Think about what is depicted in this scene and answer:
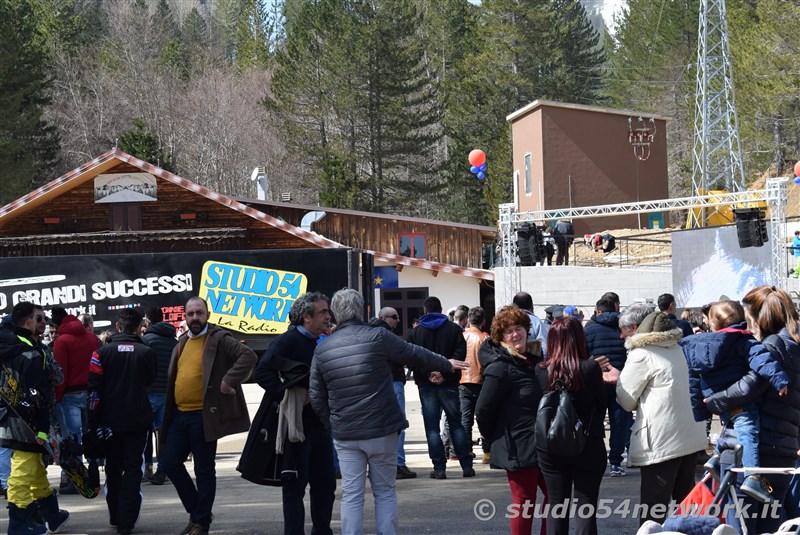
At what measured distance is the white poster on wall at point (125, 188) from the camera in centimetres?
3050

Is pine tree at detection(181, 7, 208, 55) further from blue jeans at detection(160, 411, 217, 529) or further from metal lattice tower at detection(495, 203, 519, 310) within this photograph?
blue jeans at detection(160, 411, 217, 529)

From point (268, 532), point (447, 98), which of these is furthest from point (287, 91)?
point (268, 532)

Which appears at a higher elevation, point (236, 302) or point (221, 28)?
point (221, 28)

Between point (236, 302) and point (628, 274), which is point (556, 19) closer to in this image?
point (628, 274)

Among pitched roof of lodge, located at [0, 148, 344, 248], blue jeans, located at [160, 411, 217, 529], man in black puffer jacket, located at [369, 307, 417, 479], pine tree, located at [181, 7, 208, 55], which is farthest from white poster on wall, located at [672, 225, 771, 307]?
pine tree, located at [181, 7, 208, 55]

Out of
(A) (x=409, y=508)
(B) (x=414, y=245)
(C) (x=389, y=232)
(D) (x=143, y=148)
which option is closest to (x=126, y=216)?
(C) (x=389, y=232)

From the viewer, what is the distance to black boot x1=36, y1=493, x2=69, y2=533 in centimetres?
799

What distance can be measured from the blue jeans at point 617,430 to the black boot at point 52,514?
5.03 meters

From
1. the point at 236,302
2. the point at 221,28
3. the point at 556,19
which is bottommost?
the point at 236,302

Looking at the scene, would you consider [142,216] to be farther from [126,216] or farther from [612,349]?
[612,349]

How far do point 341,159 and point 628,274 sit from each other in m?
21.4

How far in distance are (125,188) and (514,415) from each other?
2533 cm

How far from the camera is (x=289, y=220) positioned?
36250mm

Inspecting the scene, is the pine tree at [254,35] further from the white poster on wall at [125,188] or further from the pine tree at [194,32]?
the white poster on wall at [125,188]
